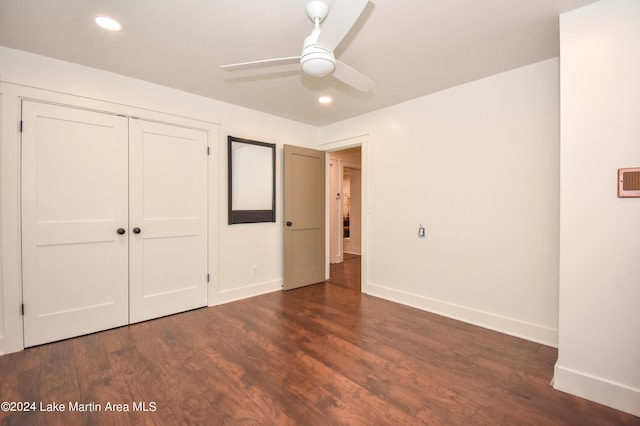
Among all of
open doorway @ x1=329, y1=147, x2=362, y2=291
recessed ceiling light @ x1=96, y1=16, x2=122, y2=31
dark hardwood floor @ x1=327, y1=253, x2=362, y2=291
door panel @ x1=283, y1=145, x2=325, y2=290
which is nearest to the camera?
recessed ceiling light @ x1=96, y1=16, x2=122, y2=31

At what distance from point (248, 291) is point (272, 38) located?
118 inches

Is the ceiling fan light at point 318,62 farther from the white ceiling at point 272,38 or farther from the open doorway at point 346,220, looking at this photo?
the open doorway at point 346,220

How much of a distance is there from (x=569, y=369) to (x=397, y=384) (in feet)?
3.78

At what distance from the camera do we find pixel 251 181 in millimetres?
3900

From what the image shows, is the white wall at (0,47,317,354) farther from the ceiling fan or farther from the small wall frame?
the small wall frame

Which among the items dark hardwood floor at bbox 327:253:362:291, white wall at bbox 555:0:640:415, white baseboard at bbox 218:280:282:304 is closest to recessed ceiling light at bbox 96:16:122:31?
white baseboard at bbox 218:280:282:304

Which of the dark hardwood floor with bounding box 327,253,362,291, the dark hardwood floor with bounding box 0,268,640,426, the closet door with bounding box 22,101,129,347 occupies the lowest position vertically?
the dark hardwood floor with bounding box 0,268,640,426

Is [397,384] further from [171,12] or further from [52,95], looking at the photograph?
[52,95]

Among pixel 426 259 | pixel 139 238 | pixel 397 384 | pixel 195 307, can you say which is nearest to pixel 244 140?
pixel 139 238

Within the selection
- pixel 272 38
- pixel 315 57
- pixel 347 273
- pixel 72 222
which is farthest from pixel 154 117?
pixel 347 273

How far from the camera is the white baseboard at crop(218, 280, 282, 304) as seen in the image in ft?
11.9

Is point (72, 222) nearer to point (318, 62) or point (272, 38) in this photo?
point (272, 38)

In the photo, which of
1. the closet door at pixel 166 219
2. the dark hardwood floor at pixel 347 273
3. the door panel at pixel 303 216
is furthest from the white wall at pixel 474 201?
the closet door at pixel 166 219

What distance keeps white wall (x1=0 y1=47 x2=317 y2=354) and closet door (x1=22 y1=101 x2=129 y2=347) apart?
0.26ft
